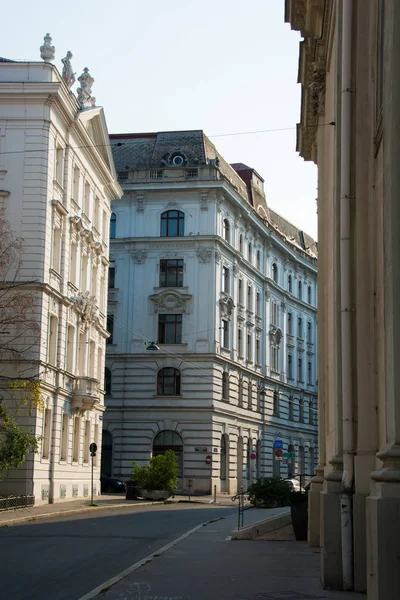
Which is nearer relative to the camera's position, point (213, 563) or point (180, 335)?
point (213, 563)

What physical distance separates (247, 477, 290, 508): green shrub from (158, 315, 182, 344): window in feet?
101

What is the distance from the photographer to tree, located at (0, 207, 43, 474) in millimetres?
30938

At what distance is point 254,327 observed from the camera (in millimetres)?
69375

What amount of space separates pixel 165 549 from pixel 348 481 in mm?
7259

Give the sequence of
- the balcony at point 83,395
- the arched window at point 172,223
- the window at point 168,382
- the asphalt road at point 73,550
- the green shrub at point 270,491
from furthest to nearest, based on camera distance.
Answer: the arched window at point 172,223, the window at point 168,382, the balcony at point 83,395, the green shrub at point 270,491, the asphalt road at point 73,550

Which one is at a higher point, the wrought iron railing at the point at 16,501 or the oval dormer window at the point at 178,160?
the oval dormer window at the point at 178,160

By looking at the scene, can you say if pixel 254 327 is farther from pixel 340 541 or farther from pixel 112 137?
pixel 340 541

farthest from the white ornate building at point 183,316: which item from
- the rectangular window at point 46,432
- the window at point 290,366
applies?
the rectangular window at point 46,432

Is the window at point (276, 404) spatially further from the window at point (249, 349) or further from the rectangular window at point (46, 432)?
the rectangular window at point (46, 432)

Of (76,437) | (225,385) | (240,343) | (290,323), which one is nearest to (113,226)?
(240,343)

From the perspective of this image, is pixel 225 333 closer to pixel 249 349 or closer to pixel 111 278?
pixel 249 349

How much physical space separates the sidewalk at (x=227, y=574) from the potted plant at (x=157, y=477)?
26.7 m

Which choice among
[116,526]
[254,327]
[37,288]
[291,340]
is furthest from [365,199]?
[291,340]

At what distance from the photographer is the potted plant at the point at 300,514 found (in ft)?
65.4
